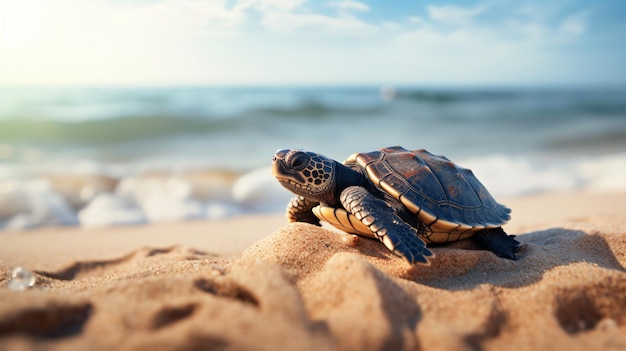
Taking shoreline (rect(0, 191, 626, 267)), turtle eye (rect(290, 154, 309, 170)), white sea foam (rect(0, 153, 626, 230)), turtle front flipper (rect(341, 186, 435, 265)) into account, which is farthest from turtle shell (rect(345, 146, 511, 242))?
white sea foam (rect(0, 153, 626, 230))

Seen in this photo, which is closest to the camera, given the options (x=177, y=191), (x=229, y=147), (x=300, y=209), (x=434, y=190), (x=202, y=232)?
(x=434, y=190)

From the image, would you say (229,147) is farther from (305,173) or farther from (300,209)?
(305,173)

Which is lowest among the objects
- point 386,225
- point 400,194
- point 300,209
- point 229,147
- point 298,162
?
point 229,147

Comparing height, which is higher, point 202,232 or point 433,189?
point 433,189

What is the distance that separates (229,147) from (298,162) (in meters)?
9.18

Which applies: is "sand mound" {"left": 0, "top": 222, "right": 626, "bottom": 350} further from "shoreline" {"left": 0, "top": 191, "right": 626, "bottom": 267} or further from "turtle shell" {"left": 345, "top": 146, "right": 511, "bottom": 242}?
"shoreline" {"left": 0, "top": 191, "right": 626, "bottom": 267}

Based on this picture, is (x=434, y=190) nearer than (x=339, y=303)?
No

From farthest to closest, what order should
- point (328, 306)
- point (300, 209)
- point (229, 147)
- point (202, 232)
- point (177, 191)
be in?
point (229, 147) < point (177, 191) < point (202, 232) < point (300, 209) < point (328, 306)

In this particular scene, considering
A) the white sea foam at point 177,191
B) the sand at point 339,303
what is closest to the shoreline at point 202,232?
the white sea foam at point 177,191

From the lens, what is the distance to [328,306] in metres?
1.94

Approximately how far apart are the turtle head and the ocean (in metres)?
3.33

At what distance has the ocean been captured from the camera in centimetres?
650

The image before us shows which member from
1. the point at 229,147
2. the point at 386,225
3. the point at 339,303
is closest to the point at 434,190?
the point at 386,225

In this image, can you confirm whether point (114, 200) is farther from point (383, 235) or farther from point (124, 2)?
point (383, 235)
